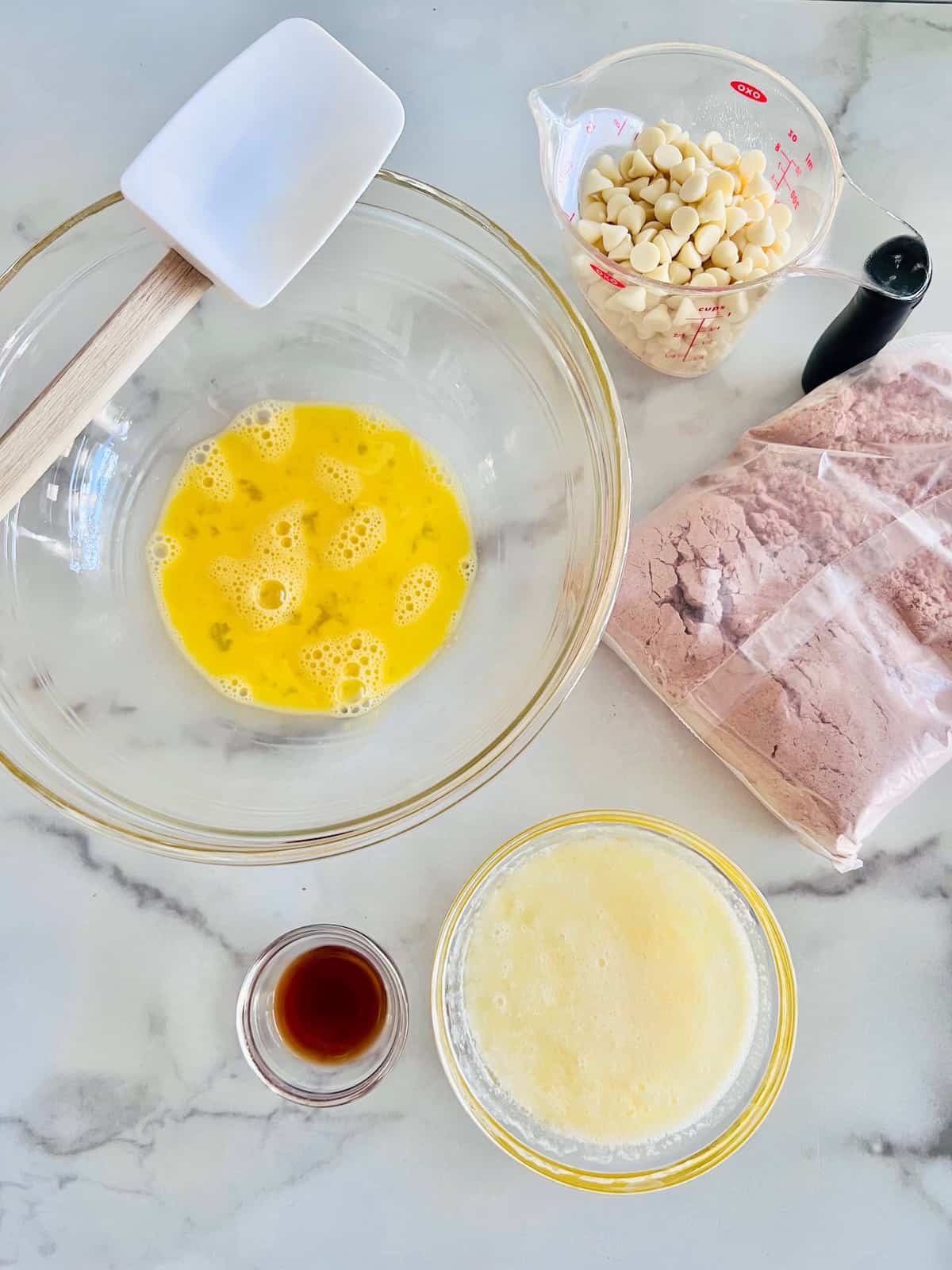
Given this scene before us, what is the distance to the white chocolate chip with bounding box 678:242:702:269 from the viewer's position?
3.29ft

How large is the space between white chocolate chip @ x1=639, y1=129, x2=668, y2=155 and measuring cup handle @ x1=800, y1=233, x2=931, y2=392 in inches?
9.6

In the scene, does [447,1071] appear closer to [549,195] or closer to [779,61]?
[549,195]

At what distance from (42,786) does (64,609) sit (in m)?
0.22

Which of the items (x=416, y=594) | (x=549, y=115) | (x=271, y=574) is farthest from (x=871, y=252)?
(x=271, y=574)

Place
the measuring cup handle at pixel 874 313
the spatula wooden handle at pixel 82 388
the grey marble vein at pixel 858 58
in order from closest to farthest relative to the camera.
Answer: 1. the spatula wooden handle at pixel 82 388
2. the measuring cup handle at pixel 874 313
3. the grey marble vein at pixel 858 58

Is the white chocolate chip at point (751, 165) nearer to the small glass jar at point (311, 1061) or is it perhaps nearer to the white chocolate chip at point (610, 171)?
the white chocolate chip at point (610, 171)

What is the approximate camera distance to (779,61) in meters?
1.18

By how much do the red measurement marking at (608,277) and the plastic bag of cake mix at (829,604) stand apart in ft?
0.75

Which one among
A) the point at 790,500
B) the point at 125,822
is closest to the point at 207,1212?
the point at 125,822

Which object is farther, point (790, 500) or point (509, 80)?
point (509, 80)

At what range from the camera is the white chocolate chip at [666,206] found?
1005 mm

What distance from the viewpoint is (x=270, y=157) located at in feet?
2.91

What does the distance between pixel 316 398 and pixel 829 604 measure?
58cm

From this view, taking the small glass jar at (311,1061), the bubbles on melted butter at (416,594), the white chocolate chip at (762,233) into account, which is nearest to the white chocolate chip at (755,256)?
the white chocolate chip at (762,233)
